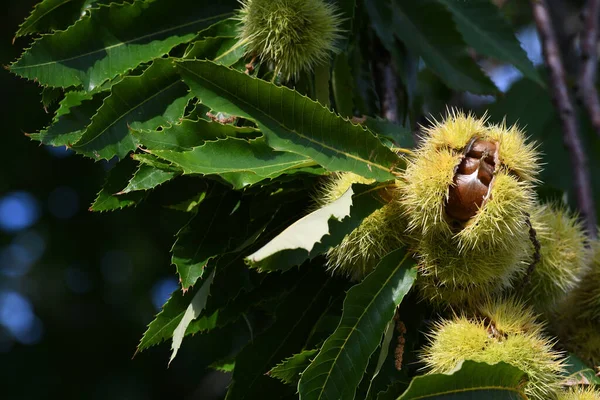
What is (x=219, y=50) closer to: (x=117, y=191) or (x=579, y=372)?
(x=117, y=191)

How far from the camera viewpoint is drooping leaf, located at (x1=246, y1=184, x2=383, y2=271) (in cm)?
104

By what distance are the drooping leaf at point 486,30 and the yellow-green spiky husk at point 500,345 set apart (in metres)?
0.98

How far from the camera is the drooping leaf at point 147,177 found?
4.03 ft

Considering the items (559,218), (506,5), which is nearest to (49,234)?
(506,5)

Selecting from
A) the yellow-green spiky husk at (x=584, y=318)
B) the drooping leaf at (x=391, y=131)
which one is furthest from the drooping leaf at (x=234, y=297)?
the yellow-green spiky husk at (x=584, y=318)

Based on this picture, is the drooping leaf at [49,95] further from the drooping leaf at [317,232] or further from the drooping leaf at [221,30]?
the drooping leaf at [317,232]

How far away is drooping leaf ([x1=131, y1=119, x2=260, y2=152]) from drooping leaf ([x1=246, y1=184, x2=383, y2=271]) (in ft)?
0.76

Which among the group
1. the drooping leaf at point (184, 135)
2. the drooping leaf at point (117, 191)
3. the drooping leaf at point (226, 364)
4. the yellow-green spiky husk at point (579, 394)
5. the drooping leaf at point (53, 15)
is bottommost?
the drooping leaf at point (226, 364)

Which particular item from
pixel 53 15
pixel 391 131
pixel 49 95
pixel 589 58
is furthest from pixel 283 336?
pixel 589 58

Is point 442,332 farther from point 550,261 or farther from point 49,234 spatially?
point 49,234

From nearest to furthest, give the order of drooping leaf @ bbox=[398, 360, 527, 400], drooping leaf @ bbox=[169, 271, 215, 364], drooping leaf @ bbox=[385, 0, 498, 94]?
drooping leaf @ bbox=[398, 360, 527, 400] → drooping leaf @ bbox=[169, 271, 215, 364] → drooping leaf @ bbox=[385, 0, 498, 94]

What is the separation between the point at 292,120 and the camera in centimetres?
120

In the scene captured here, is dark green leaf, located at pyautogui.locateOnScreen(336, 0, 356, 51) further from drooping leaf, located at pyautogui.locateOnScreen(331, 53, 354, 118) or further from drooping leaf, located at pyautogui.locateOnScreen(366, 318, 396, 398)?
drooping leaf, located at pyautogui.locateOnScreen(366, 318, 396, 398)

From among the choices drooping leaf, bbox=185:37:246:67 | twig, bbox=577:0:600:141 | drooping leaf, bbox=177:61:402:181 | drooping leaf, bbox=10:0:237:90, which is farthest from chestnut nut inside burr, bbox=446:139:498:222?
twig, bbox=577:0:600:141
